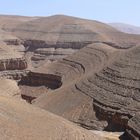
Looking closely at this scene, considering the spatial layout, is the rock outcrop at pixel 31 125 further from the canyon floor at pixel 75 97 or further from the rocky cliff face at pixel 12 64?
the rocky cliff face at pixel 12 64

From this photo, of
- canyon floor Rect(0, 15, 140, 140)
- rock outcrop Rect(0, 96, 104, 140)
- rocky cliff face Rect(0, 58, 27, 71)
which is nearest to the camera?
rock outcrop Rect(0, 96, 104, 140)

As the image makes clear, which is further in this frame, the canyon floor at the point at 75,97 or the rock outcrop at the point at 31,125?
the canyon floor at the point at 75,97

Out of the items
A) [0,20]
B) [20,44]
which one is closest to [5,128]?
[20,44]

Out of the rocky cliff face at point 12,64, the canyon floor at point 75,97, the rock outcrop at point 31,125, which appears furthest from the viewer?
the rocky cliff face at point 12,64

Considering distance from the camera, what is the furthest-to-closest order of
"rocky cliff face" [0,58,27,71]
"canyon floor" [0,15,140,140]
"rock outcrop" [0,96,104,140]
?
1. "rocky cliff face" [0,58,27,71]
2. "canyon floor" [0,15,140,140]
3. "rock outcrop" [0,96,104,140]

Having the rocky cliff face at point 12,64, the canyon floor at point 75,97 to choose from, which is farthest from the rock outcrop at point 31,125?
the rocky cliff face at point 12,64

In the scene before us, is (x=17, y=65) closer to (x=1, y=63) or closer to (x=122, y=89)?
(x=1, y=63)

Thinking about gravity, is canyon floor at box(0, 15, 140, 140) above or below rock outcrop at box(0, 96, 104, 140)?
below

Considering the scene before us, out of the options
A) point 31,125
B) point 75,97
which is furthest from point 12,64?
point 31,125

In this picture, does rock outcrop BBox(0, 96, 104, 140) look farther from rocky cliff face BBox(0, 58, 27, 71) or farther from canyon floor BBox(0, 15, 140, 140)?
rocky cliff face BBox(0, 58, 27, 71)

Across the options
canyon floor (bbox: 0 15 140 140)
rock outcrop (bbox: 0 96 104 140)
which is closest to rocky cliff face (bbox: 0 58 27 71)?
canyon floor (bbox: 0 15 140 140)

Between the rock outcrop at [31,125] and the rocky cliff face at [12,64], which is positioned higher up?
the rock outcrop at [31,125]
